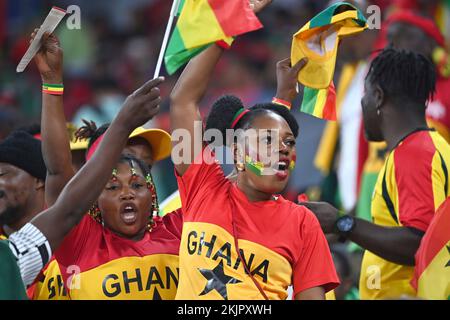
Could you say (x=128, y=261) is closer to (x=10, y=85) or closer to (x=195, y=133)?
(x=195, y=133)

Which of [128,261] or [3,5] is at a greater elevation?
[3,5]

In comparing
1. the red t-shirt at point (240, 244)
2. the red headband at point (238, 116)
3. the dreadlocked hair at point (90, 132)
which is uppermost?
the red headband at point (238, 116)

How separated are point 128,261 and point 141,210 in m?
0.26

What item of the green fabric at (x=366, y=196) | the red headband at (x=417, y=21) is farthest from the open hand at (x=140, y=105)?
the red headband at (x=417, y=21)

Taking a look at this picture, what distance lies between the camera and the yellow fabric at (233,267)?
15.1 feet

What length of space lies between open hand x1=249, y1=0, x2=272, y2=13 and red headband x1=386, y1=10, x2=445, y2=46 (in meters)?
3.22

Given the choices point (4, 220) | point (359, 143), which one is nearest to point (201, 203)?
point (4, 220)

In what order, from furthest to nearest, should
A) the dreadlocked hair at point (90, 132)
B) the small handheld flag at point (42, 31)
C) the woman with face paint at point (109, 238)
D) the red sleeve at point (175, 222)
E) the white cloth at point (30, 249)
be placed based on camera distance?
the dreadlocked hair at point (90, 132)
the red sleeve at point (175, 222)
the woman with face paint at point (109, 238)
the small handheld flag at point (42, 31)
the white cloth at point (30, 249)

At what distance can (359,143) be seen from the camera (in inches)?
346

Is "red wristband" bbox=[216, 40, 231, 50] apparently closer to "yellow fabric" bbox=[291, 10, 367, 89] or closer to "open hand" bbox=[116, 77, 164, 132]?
"open hand" bbox=[116, 77, 164, 132]

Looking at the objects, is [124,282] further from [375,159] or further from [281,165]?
[375,159]

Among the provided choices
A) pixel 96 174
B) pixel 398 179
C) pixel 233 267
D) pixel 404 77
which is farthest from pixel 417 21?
pixel 96 174

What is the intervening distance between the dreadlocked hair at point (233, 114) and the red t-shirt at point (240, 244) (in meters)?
0.20

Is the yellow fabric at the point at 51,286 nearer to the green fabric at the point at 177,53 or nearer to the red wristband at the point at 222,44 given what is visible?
the green fabric at the point at 177,53
